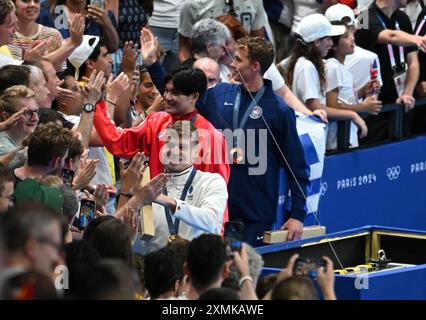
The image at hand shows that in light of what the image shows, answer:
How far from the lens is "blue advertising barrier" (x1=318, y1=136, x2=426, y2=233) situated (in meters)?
11.8

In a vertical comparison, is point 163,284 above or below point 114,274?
below

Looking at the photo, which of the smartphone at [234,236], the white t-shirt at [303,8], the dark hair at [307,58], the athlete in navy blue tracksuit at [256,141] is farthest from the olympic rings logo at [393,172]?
the smartphone at [234,236]

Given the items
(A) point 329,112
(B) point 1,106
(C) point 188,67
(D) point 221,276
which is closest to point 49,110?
(B) point 1,106

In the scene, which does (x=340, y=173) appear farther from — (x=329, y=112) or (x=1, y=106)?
(x=1, y=106)

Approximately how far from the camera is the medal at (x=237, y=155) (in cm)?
980

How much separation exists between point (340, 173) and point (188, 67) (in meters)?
2.92

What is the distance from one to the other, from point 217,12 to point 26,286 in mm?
7552

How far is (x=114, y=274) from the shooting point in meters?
4.89

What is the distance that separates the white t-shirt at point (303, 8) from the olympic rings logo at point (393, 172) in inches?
64.0

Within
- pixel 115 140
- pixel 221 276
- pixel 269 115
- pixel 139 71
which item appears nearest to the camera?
pixel 221 276

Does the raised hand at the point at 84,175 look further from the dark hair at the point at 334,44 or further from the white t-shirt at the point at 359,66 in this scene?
the white t-shirt at the point at 359,66

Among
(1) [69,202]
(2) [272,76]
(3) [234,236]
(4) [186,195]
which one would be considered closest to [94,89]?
(4) [186,195]

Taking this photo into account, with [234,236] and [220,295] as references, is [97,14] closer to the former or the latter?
[234,236]

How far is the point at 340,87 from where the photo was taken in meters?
11.7
